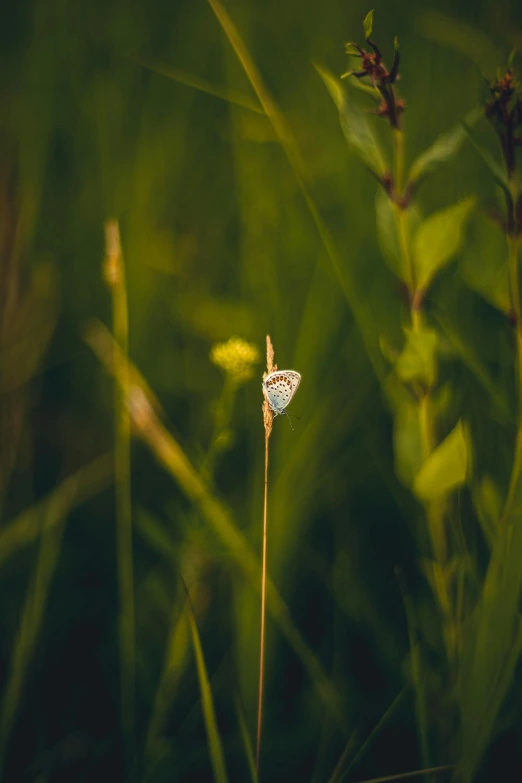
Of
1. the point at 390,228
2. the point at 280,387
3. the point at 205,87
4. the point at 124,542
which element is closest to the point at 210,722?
the point at 280,387

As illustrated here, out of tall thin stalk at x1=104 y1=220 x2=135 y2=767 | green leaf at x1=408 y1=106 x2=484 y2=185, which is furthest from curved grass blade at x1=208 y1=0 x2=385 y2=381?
tall thin stalk at x1=104 y1=220 x2=135 y2=767

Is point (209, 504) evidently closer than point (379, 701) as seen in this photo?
Yes

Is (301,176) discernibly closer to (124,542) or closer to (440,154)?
(440,154)

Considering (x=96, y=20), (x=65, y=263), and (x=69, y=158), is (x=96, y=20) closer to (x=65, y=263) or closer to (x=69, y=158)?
(x=69, y=158)

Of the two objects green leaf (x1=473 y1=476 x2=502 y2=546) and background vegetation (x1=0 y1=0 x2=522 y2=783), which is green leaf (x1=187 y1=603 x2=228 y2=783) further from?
green leaf (x1=473 y1=476 x2=502 y2=546)

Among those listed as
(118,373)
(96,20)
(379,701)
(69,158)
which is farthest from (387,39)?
(379,701)

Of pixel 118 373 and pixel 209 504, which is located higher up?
pixel 118 373

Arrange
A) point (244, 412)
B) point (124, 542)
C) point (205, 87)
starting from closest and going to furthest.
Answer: point (205, 87) < point (124, 542) < point (244, 412)
